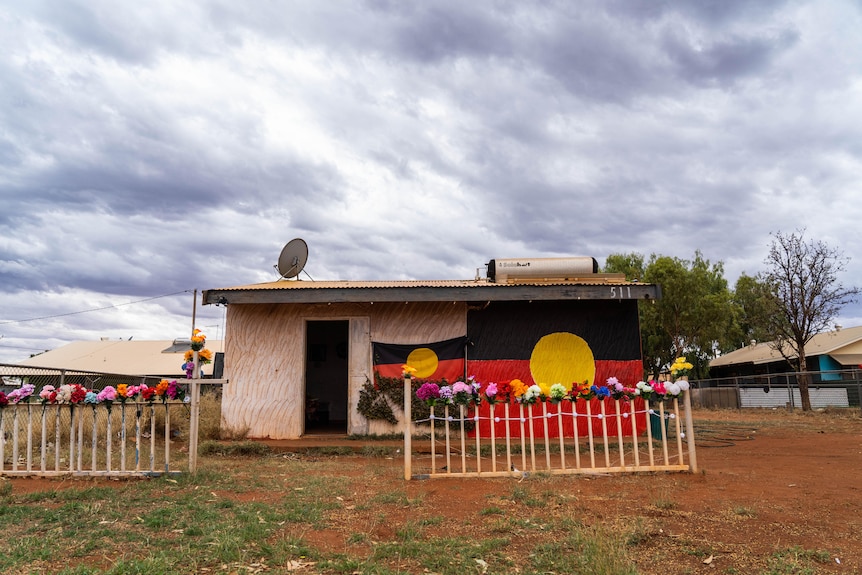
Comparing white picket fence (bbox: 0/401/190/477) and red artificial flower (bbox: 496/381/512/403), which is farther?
red artificial flower (bbox: 496/381/512/403)

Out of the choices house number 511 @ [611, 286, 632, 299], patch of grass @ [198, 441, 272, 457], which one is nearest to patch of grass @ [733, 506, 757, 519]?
house number 511 @ [611, 286, 632, 299]

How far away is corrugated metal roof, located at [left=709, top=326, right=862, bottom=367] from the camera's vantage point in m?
27.9

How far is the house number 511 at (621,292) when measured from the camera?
10.9 meters

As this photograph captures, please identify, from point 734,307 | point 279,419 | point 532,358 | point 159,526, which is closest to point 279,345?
point 279,419

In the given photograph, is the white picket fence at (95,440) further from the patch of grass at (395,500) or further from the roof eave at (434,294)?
the patch of grass at (395,500)

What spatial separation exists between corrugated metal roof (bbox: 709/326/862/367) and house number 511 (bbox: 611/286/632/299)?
18.3 metres

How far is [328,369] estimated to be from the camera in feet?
55.8

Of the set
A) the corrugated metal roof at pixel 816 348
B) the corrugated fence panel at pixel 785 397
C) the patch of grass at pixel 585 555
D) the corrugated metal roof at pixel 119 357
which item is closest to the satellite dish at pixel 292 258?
the patch of grass at pixel 585 555

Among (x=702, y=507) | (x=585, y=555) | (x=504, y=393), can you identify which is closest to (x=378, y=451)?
(x=504, y=393)

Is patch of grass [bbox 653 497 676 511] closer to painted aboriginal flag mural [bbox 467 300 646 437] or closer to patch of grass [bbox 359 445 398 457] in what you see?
patch of grass [bbox 359 445 398 457]

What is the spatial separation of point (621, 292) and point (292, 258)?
7623 millimetres

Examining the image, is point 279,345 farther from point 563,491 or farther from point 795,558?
point 795,558

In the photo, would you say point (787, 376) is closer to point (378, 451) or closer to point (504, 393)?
point (378, 451)

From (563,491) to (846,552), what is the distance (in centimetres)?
264
